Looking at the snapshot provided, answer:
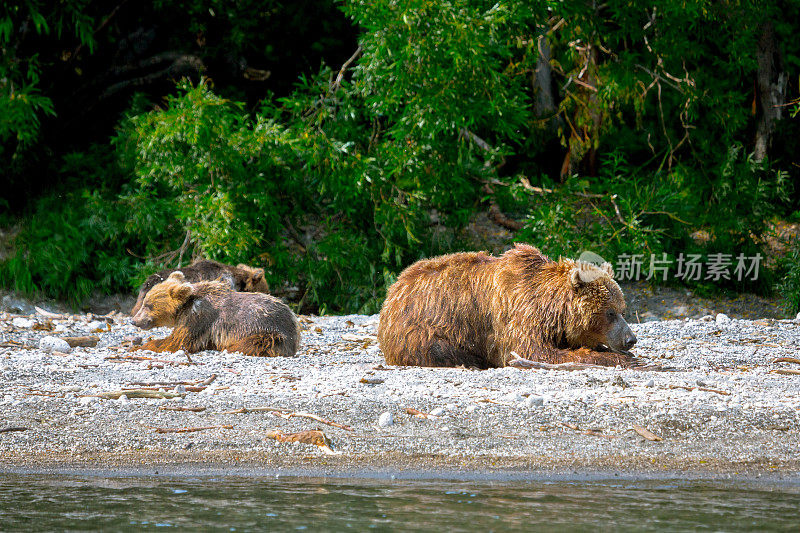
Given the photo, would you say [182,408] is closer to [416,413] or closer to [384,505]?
[416,413]

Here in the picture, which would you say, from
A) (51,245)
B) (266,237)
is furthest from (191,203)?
(51,245)

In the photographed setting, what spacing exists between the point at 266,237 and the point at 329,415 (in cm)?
914

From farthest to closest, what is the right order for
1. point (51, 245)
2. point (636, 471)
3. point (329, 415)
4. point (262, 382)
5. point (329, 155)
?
point (51, 245) < point (329, 155) < point (262, 382) < point (329, 415) < point (636, 471)

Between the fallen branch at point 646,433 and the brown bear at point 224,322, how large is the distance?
11.6ft

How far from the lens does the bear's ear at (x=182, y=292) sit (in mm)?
7855

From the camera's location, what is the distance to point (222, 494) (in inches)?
157

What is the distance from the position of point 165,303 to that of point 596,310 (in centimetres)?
365

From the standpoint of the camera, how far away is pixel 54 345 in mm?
7773

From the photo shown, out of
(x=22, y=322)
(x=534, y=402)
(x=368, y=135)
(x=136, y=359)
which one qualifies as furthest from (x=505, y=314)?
(x=368, y=135)

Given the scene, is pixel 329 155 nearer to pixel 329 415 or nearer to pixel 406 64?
pixel 406 64

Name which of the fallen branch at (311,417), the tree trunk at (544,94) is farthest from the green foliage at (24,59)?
the fallen branch at (311,417)

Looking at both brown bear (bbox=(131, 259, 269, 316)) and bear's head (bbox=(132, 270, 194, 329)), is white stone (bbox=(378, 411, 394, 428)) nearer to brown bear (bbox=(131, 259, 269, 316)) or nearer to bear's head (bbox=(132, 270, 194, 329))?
bear's head (bbox=(132, 270, 194, 329))

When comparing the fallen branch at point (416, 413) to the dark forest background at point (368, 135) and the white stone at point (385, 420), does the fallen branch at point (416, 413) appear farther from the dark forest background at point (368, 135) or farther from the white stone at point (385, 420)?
the dark forest background at point (368, 135)

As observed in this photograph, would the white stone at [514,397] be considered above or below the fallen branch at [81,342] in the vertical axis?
above
